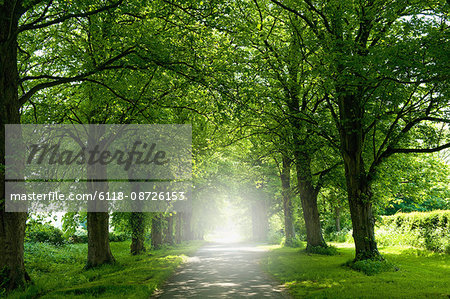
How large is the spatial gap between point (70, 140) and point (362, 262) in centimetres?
1609

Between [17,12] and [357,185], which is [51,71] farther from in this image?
[357,185]

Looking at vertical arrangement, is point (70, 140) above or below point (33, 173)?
above

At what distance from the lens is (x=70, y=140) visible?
1880cm

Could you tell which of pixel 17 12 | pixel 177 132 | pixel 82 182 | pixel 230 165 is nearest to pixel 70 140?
pixel 82 182

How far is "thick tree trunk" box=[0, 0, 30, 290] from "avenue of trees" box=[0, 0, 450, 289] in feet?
0.11

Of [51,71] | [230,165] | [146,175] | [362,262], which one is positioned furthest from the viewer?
[230,165]

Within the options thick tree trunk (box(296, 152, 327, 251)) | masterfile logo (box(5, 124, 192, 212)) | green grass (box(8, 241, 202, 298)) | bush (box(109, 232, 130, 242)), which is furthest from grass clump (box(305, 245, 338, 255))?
bush (box(109, 232, 130, 242))

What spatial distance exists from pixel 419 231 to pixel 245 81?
16378 mm

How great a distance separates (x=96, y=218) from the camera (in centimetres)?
1619

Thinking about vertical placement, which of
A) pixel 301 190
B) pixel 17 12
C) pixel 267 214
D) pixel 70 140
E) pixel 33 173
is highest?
pixel 17 12

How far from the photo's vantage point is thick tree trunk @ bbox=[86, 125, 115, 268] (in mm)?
16094

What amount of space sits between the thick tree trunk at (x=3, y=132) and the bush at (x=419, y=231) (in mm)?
19196

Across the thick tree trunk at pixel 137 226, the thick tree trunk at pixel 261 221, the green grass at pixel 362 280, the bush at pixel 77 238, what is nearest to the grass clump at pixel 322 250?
the green grass at pixel 362 280

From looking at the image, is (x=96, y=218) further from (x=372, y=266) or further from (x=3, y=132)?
(x=372, y=266)
